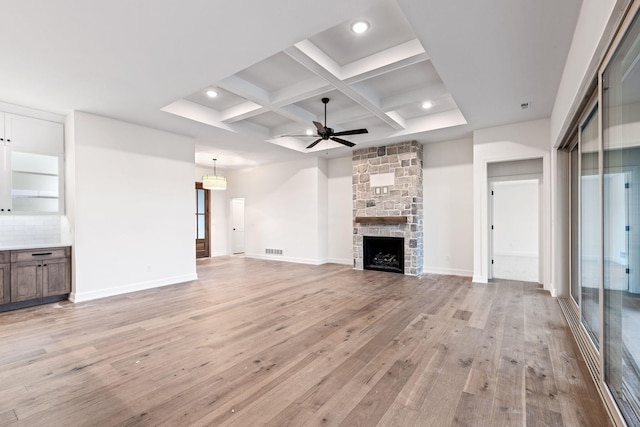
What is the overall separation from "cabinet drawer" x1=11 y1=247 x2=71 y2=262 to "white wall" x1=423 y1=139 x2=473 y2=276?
22.4 feet

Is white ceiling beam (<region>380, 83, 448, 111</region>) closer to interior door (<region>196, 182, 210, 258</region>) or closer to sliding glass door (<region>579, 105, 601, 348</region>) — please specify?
sliding glass door (<region>579, 105, 601, 348</region>)

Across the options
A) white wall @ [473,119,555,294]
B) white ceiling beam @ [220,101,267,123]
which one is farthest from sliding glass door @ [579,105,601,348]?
white ceiling beam @ [220,101,267,123]

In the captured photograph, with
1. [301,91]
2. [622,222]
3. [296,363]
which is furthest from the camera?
[301,91]

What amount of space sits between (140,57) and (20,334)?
11.1 ft

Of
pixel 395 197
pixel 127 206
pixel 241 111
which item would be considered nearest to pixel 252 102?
pixel 241 111

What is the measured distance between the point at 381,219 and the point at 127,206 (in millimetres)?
5039

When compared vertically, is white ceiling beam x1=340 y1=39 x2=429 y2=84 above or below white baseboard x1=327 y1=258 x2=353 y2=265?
above

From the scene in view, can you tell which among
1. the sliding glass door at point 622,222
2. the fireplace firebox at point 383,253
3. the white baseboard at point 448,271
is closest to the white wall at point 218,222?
the fireplace firebox at point 383,253

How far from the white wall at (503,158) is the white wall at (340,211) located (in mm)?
3181

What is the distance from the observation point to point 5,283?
4.08 metres

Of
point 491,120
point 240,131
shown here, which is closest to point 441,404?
point 491,120

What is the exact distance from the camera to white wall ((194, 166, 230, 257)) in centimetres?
988

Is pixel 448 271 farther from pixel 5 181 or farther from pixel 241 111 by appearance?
pixel 5 181

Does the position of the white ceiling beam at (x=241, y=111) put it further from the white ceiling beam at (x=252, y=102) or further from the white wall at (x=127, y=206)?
the white wall at (x=127, y=206)
